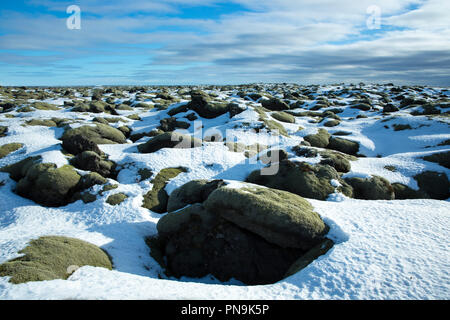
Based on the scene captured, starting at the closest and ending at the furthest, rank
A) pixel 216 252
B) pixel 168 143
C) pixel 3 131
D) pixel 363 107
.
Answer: pixel 216 252, pixel 168 143, pixel 3 131, pixel 363 107

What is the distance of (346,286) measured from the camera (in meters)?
10.7

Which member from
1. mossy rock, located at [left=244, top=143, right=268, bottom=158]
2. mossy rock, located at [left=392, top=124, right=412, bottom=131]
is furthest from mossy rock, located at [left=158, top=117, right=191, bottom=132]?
mossy rock, located at [left=392, top=124, right=412, bottom=131]

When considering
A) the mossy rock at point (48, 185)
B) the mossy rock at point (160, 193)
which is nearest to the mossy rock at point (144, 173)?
the mossy rock at point (160, 193)

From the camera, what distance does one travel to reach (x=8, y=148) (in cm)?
3112

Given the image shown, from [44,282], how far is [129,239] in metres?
7.40

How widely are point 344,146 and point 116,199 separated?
107ft

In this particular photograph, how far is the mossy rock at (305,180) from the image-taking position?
72.5 feet

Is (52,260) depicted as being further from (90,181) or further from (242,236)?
(90,181)

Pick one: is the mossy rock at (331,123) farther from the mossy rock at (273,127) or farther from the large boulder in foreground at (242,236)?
the large boulder in foreground at (242,236)

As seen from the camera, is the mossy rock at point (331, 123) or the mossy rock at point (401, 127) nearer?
the mossy rock at point (401, 127)

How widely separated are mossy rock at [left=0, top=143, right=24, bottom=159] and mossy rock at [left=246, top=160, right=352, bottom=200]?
29.1 meters

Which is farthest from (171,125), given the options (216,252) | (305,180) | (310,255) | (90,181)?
(310,255)

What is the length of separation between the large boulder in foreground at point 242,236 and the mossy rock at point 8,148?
83.4ft

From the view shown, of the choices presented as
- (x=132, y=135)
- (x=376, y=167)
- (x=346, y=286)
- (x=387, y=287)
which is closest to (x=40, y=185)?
(x=132, y=135)
